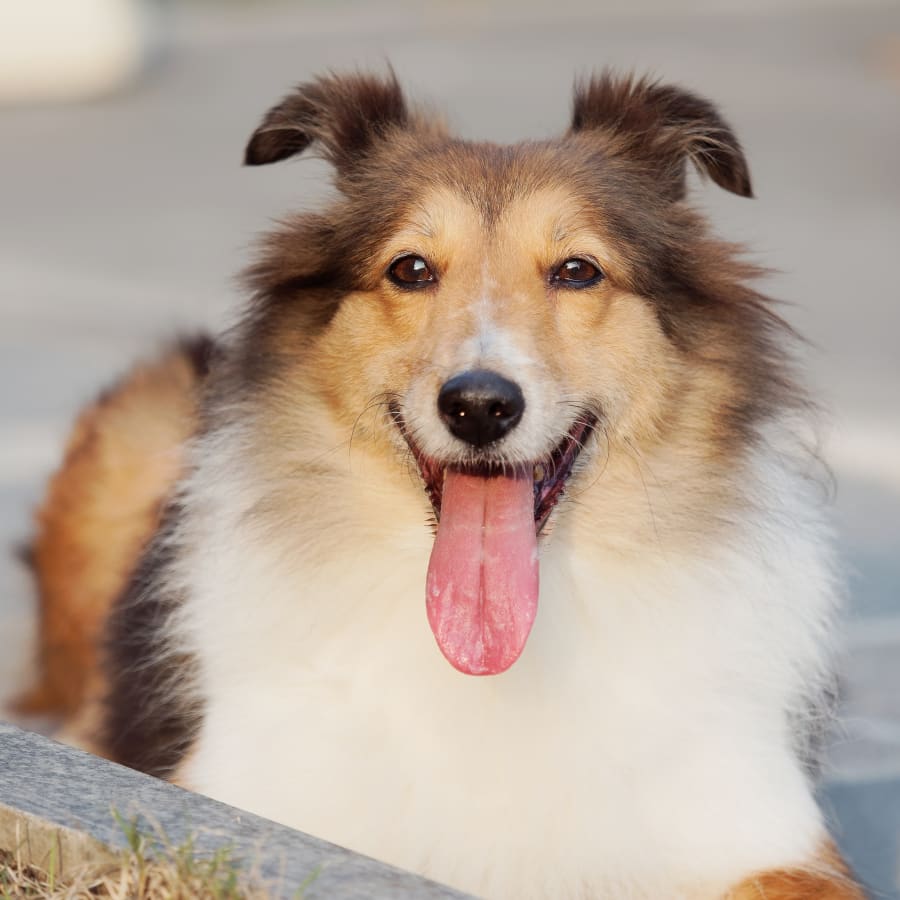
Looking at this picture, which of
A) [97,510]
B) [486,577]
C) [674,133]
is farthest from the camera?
[97,510]

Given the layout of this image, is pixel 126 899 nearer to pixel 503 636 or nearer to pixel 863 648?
pixel 503 636

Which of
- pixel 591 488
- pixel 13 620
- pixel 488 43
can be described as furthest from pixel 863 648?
pixel 488 43

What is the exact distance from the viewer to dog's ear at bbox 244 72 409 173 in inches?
162

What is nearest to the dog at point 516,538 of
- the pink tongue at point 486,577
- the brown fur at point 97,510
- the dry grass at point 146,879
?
the pink tongue at point 486,577

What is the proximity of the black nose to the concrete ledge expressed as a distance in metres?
0.94

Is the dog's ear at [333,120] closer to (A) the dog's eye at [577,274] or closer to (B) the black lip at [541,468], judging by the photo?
(A) the dog's eye at [577,274]

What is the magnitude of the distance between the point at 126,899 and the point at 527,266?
171 centimetres

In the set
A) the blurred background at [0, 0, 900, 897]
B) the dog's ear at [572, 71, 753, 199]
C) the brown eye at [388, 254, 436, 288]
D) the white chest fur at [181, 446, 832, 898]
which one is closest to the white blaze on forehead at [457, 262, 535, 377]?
the brown eye at [388, 254, 436, 288]

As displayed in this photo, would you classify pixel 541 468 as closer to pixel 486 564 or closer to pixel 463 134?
pixel 486 564

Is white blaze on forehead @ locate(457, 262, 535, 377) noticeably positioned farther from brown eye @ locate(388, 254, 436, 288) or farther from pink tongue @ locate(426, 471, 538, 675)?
pink tongue @ locate(426, 471, 538, 675)

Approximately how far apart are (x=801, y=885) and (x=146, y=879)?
1.45 m

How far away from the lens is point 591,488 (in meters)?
3.70

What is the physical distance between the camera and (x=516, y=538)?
140 inches

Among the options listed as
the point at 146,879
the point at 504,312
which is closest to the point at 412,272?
the point at 504,312
